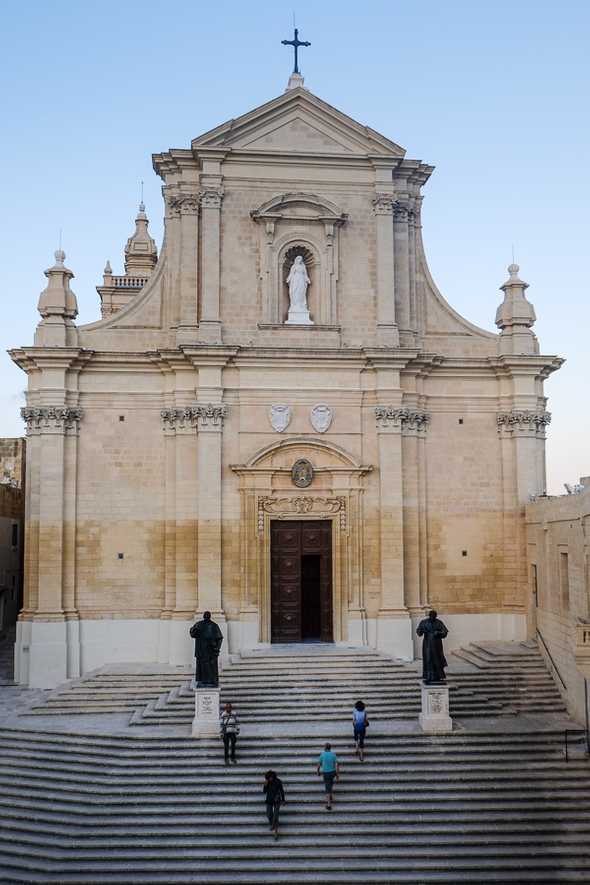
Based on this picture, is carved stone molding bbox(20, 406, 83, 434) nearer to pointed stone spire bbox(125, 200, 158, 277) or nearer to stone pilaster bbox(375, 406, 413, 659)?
stone pilaster bbox(375, 406, 413, 659)

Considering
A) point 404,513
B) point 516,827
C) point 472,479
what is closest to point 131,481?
point 404,513

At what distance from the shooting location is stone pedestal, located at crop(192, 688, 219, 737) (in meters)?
19.2

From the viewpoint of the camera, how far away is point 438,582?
26156mm

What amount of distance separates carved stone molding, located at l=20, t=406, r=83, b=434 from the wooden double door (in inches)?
259

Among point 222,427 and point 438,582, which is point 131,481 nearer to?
point 222,427

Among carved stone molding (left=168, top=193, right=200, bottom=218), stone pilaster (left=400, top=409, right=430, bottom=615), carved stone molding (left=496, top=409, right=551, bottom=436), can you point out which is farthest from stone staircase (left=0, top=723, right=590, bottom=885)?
carved stone molding (left=168, top=193, right=200, bottom=218)

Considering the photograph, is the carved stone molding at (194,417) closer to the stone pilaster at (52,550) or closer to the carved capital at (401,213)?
the stone pilaster at (52,550)

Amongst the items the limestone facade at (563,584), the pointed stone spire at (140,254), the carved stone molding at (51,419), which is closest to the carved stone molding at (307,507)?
the limestone facade at (563,584)

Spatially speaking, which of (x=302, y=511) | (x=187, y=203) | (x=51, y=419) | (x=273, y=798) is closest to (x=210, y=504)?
(x=302, y=511)

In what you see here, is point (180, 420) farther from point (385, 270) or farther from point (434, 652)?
point (434, 652)

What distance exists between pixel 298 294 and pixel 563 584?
11.3m

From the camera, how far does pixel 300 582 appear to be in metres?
25.6

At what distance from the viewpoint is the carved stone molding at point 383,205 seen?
26.5m

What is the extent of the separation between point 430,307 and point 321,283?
3.66m
